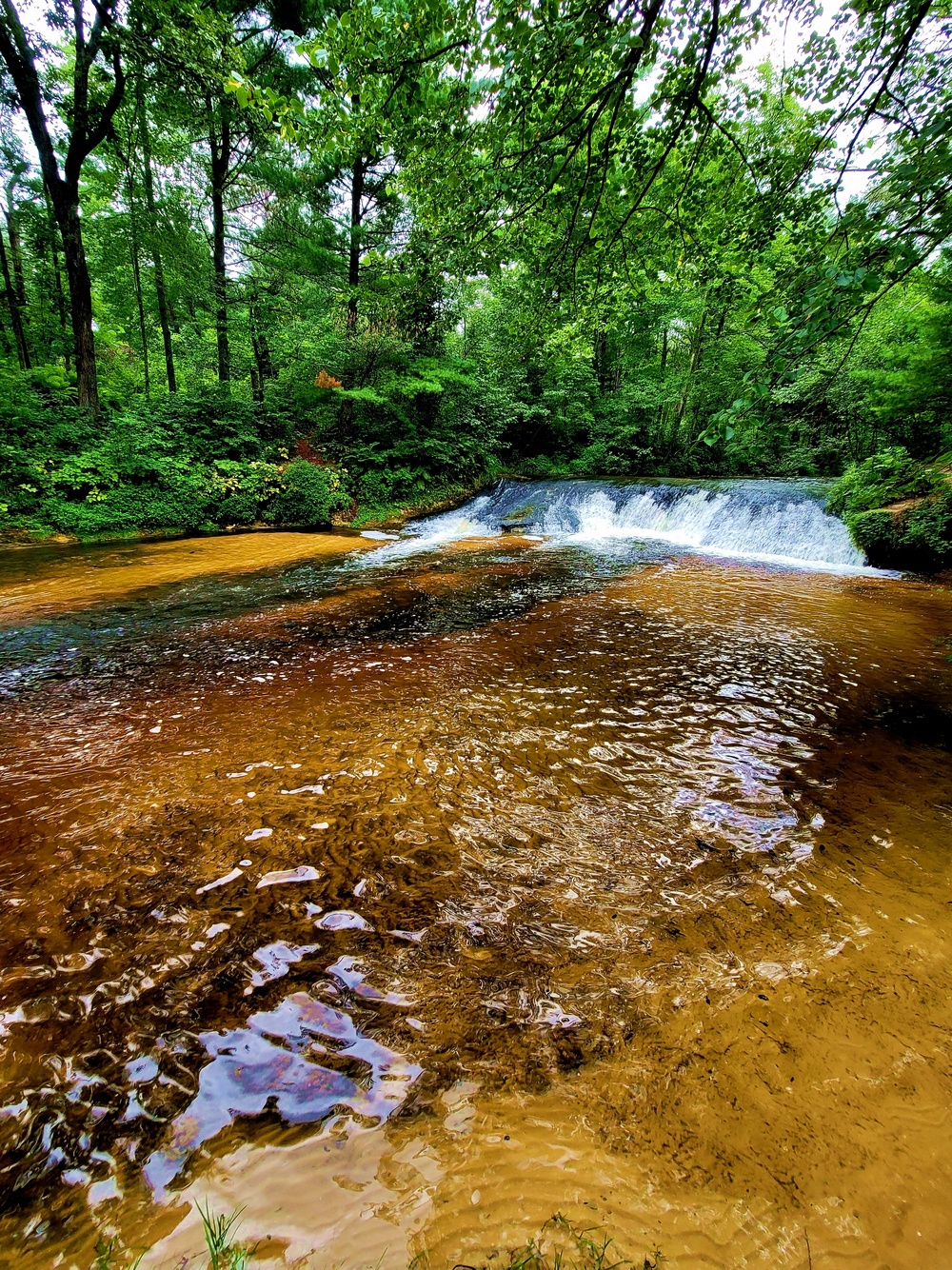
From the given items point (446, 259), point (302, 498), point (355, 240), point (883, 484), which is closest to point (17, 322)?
point (355, 240)

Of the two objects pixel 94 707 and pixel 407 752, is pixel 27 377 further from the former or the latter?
pixel 407 752

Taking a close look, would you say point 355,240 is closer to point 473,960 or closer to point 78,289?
point 78,289

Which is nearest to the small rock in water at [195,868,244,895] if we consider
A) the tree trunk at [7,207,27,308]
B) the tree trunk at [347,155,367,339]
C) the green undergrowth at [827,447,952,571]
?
the green undergrowth at [827,447,952,571]

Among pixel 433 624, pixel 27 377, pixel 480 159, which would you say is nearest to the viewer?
pixel 480 159

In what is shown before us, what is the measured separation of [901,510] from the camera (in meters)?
9.23

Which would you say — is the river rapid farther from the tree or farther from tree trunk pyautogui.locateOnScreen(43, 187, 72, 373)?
tree trunk pyautogui.locateOnScreen(43, 187, 72, 373)

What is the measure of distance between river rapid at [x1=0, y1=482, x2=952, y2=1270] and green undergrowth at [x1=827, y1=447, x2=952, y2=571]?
6.13 m

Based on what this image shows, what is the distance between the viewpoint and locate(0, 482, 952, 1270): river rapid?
→ 1188mm

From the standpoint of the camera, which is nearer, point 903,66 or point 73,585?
point 903,66

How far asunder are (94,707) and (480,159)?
5.03 meters

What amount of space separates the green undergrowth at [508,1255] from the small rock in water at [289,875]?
107 cm

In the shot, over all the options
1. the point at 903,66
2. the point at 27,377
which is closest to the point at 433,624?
the point at 903,66

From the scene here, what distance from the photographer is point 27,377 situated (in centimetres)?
1155

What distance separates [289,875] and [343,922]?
38 centimetres
